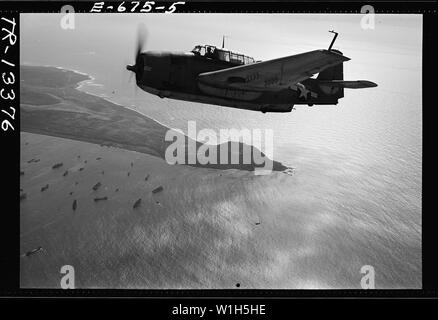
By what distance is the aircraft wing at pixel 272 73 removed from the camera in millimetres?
8938

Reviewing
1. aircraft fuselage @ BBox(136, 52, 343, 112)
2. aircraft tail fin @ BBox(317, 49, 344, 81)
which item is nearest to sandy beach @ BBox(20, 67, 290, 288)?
aircraft fuselage @ BBox(136, 52, 343, 112)

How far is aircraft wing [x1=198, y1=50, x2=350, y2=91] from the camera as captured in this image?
8.94 meters

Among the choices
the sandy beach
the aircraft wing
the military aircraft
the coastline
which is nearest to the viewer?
the aircraft wing

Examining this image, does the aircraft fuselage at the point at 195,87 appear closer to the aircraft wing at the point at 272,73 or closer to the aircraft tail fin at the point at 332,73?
A: the aircraft wing at the point at 272,73

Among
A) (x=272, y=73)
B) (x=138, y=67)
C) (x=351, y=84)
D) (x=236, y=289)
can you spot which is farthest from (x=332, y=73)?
(x=236, y=289)

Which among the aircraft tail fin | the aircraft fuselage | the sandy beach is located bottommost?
the sandy beach

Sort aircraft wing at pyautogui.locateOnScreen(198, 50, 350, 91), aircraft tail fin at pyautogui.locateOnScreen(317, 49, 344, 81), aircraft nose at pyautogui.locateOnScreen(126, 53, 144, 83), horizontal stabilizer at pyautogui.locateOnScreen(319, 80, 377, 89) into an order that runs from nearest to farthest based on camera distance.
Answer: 1. aircraft wing at pyautogui.locateOnScreen(198, 50, 350, 91)
2. horizontal stabilizer at pyautogui.locateOnScreen(319, 80, 377, 89)
3. aircraft nose at pyautogui.locateOnScreen(126, 53, 144, 83)
4. aircraft tail fin at pyautogui.locateOnScreen(317, 49, 344, 81)

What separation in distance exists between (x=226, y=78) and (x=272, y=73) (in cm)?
159

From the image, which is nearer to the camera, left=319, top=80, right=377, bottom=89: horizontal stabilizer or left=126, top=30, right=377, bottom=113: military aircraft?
left=319, top=80, right=377, bottom=89: horizontal stabilizer

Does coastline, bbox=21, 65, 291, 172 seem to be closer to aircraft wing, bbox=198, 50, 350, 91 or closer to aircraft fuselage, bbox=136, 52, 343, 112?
aircraft fuselage, bbox=136, 52, 343, 112
